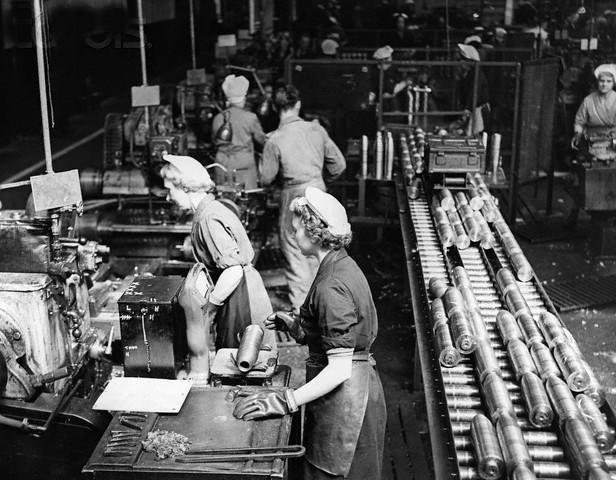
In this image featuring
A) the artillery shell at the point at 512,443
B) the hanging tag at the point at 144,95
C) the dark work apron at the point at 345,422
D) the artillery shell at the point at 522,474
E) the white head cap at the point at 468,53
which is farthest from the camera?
the white head cap at the point at 468,53

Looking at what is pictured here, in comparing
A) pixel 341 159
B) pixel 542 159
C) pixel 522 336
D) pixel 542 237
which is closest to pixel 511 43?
pixel 542 159

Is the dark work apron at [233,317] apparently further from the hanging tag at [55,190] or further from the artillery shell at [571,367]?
the artillery shell at [571,367]

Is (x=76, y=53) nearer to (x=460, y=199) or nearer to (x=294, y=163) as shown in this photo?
(x=294, y=163)

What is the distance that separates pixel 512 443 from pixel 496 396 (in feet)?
1.14

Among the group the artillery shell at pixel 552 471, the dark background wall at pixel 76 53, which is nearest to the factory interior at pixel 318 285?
the artillery shell at pixel 552 471

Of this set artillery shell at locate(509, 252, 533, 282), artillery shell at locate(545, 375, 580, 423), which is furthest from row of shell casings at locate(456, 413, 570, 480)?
artillery shell at locate(509, 252, 533, 282)

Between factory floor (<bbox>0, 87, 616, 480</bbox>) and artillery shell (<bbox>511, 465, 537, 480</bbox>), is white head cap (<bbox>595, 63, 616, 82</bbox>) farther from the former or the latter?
artillery shell (<bbox>511, 465, 537, 480</bbox>)

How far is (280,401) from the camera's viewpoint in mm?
3061

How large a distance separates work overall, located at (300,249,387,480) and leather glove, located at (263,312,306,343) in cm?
22

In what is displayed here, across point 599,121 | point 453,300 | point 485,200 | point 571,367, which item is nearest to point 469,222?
point 485,200

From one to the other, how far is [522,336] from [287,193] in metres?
2.99

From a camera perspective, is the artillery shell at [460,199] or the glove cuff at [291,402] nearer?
the glove cuff at [291,402]

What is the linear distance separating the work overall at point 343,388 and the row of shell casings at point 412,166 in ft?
10.4

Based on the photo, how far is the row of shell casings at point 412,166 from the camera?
6324 millimetres
